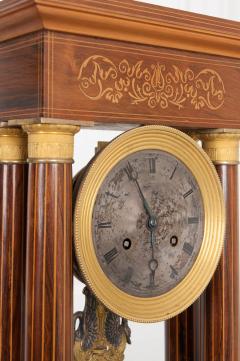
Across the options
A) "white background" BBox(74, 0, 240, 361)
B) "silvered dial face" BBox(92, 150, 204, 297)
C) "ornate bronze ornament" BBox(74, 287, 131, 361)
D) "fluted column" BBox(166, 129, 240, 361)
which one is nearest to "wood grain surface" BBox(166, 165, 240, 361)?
"fluted column" BBox(166, 129, 240, 361)

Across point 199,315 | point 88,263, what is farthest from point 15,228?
point 199,315

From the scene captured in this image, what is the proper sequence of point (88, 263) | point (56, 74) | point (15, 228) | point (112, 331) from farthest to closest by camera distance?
→ point (112, 331), point (15, 228), point (88, 263), point (56, 74)

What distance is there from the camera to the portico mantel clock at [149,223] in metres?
2.09

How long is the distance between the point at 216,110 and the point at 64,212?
567 mm

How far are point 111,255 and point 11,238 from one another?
0.27 m

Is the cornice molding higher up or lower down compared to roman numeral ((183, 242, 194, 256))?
higher up

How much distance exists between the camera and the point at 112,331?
237 centimetres

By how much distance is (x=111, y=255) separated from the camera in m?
2.14

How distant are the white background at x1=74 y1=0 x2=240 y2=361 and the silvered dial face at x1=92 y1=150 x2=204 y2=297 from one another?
3.75 ft

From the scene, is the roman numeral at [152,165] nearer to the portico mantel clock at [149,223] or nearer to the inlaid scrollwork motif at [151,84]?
the portico mantel clock at [149,223]

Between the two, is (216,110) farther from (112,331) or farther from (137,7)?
(112,331)

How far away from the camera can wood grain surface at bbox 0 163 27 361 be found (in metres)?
2.21

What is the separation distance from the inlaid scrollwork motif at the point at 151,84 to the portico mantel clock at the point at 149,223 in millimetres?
85

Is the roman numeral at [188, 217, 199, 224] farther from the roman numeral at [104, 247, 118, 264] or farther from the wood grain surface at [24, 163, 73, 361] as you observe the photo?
the wood grain surface at [24, 163, 73, 361]
